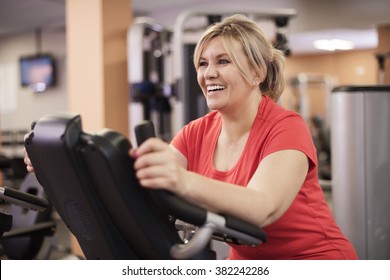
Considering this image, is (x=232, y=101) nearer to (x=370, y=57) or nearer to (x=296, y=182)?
(x=296, y=182)

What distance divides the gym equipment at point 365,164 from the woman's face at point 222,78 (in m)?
0.94

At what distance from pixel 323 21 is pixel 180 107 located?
8.03 feet

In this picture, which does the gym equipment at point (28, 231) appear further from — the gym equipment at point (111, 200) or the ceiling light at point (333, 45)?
the ceiling light at point (333, 45)

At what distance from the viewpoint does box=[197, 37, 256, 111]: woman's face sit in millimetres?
1022

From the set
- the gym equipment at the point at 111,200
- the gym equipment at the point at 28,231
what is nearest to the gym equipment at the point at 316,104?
the gym equipment at the point at 28,231

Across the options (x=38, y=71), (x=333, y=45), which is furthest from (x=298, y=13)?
(x=38, y=71)

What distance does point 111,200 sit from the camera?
713 millimetres

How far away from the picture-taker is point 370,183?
186cm

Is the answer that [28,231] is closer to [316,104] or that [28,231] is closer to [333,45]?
[333,45]

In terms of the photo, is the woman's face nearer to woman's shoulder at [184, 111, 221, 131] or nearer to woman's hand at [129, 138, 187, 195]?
woman's shoulder at [184, 111, 221, 131]

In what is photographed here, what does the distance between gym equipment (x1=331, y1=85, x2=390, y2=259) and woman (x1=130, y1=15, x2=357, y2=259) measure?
78cm

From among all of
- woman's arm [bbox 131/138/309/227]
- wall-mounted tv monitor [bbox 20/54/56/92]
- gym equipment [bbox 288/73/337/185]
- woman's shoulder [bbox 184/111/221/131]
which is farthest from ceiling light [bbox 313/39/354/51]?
woman's arm [bbox 131/138/309/227]

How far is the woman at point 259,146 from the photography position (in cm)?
86
